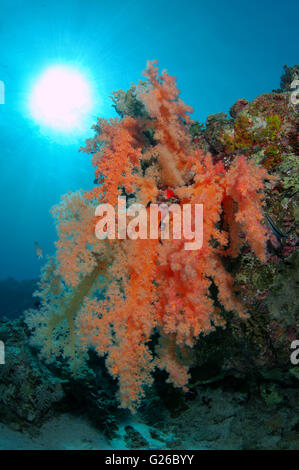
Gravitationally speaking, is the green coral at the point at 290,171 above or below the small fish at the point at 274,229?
above

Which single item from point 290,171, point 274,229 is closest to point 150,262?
point 274,229

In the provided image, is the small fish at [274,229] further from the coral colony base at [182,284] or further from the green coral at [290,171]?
the green coral at [290,171]

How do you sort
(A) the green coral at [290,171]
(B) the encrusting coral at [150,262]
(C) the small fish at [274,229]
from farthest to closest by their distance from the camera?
1. (A) the green coral at [290,171]
2. (C) the small fish at [274,229]
3. (B) the encrusting coral at [150,262]

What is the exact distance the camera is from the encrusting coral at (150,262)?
2.69 metres

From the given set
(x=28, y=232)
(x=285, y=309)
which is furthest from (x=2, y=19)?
(x=28, y=232)

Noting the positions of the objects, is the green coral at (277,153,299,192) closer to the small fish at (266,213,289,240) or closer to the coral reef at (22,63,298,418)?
the coral reef at (22,63,298,418)

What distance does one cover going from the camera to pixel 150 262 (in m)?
2.94

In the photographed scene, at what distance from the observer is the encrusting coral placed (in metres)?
2.69

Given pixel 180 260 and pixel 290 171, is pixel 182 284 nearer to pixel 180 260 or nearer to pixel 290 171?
pixel 180 260

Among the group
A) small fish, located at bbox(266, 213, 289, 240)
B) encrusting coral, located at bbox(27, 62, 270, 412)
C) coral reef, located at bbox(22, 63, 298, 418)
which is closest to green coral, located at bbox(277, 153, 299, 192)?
coral reef, located at bbox(22, 63, 298, 418)

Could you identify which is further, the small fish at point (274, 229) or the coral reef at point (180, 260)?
the small fish at point (274, 229)

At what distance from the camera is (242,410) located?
3643 millimetres

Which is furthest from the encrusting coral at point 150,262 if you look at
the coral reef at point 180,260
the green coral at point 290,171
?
the green coral at point 290,171
